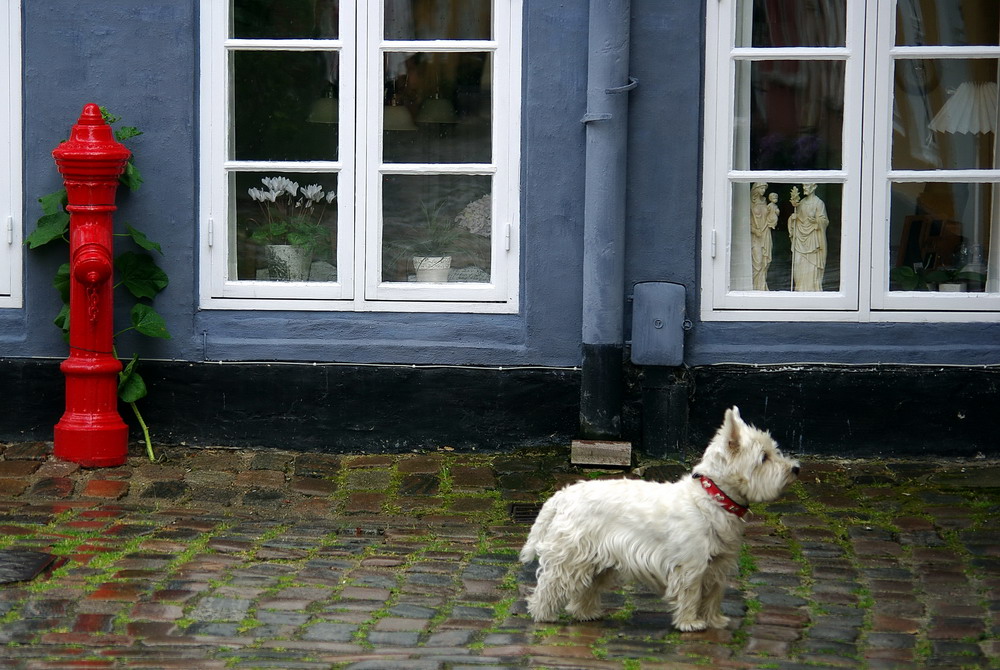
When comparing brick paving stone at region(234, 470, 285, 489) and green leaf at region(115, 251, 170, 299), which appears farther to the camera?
green leaf at region(115, 251, 170, 299)

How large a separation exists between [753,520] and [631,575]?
1.81 m

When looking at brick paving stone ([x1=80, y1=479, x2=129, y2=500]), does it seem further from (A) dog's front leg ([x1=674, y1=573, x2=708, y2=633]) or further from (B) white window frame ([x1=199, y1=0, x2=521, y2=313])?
(A) dog's front leg ([x1=674, y1=573, x2=708, y2=633])

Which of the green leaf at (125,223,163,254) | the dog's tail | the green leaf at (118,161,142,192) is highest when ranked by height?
the green leaf at (118,161,142,192)

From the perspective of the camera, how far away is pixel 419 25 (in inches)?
294

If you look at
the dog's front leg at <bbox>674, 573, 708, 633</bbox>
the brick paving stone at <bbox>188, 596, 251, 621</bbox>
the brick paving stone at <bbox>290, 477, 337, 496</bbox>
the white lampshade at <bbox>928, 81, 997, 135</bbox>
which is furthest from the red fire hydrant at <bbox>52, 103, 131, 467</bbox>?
the white lampshade at <bbox>928, 81, 997, 135</bbox>

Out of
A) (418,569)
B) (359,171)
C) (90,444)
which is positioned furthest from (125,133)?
(418,569)

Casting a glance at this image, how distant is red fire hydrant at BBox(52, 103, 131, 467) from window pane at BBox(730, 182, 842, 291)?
11.0 ft

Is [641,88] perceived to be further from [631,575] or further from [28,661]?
[28,661]

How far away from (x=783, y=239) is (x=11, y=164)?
4304mm

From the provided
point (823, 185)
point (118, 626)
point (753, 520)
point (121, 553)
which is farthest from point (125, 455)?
point (823, 185)

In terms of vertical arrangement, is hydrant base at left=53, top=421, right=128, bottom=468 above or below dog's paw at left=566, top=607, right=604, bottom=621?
above

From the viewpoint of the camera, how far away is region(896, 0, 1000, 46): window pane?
730 cm

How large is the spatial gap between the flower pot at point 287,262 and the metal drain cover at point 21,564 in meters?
2.40

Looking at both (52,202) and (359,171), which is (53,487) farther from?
(359,171)
